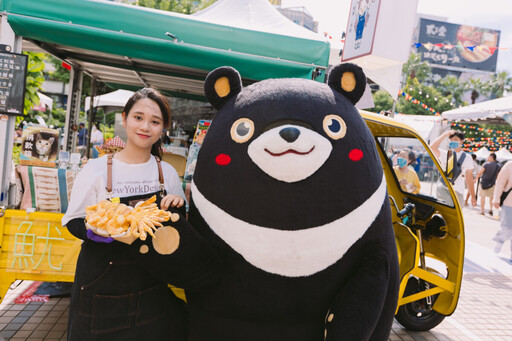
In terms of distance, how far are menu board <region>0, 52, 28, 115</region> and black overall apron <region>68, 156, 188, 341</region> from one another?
61.4 inches

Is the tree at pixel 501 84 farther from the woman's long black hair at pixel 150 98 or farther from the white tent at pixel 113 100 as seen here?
the woman's long black hair at pixel 150 98

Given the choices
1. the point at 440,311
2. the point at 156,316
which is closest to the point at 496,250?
the point at 440,311

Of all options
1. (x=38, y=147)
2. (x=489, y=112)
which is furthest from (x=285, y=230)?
(x=489, y=112)

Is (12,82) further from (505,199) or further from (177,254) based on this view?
(505,199)

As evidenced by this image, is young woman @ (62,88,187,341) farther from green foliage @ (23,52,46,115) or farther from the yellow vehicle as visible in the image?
green foliage @ (23,52,46,115)

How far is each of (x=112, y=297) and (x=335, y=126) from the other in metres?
1.36

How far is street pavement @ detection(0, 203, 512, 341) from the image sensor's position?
3223mm

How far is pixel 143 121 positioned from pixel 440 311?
3.19 m

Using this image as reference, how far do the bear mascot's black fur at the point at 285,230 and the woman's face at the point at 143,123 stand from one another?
12.7 inches

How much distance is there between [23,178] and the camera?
2812mm

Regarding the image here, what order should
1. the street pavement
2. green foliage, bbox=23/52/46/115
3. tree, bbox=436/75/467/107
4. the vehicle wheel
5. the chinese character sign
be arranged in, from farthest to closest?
1. tree, bbox=436/75/467/107
2. green foliage, bbox=23/52/46/115
3. the vehicle wheel
4. the street pavement
5. the chinese character sign

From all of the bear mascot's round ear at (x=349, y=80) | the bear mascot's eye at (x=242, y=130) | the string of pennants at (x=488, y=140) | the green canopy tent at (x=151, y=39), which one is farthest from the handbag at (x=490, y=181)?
the bear mascot's eye at (x=242, y=130)

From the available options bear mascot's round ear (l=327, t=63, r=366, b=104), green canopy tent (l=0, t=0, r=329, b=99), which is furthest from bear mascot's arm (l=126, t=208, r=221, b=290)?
green canopy tent (l=0, t=0, r=329, b=99)

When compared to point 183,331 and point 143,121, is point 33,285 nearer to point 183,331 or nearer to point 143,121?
point 183,331
